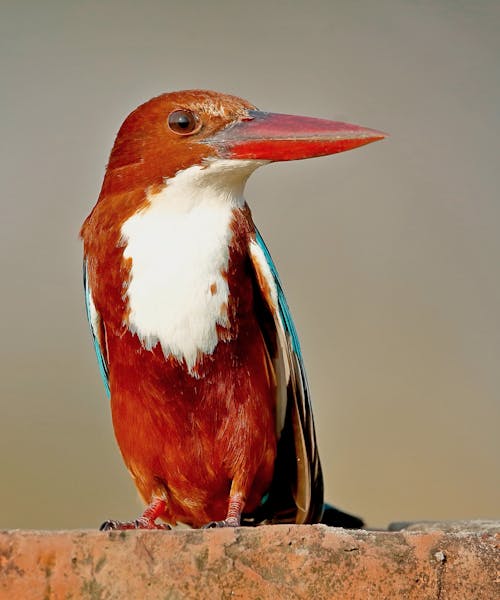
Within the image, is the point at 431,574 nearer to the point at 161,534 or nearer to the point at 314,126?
the point at 161,534

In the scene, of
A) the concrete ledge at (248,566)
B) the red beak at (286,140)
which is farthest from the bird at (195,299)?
the concrete ledge at (248,566)

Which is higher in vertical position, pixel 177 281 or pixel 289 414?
pixel 177 281

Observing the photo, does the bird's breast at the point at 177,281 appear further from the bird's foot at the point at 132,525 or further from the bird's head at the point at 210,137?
Result: the bird's foot at the point at 132,525

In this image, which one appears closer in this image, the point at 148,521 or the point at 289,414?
the point at 148,521

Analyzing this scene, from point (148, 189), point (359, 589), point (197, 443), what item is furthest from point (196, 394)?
point (359, 589)

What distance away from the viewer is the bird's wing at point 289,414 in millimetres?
3576

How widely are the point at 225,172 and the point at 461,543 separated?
1.69 metres

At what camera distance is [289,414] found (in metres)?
3.80

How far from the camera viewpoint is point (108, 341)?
11.9 ft

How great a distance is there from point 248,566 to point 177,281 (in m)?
1.27

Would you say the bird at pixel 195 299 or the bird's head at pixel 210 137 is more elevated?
the bird's head at pixel 210 137

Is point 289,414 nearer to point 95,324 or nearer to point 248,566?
point 95,324

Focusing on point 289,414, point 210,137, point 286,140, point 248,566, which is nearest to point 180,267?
point 210,137

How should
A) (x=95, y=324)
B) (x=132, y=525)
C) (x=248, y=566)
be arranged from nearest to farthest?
(x=248, y=566) < (x=132, y=525) < (x=95, y=324)
